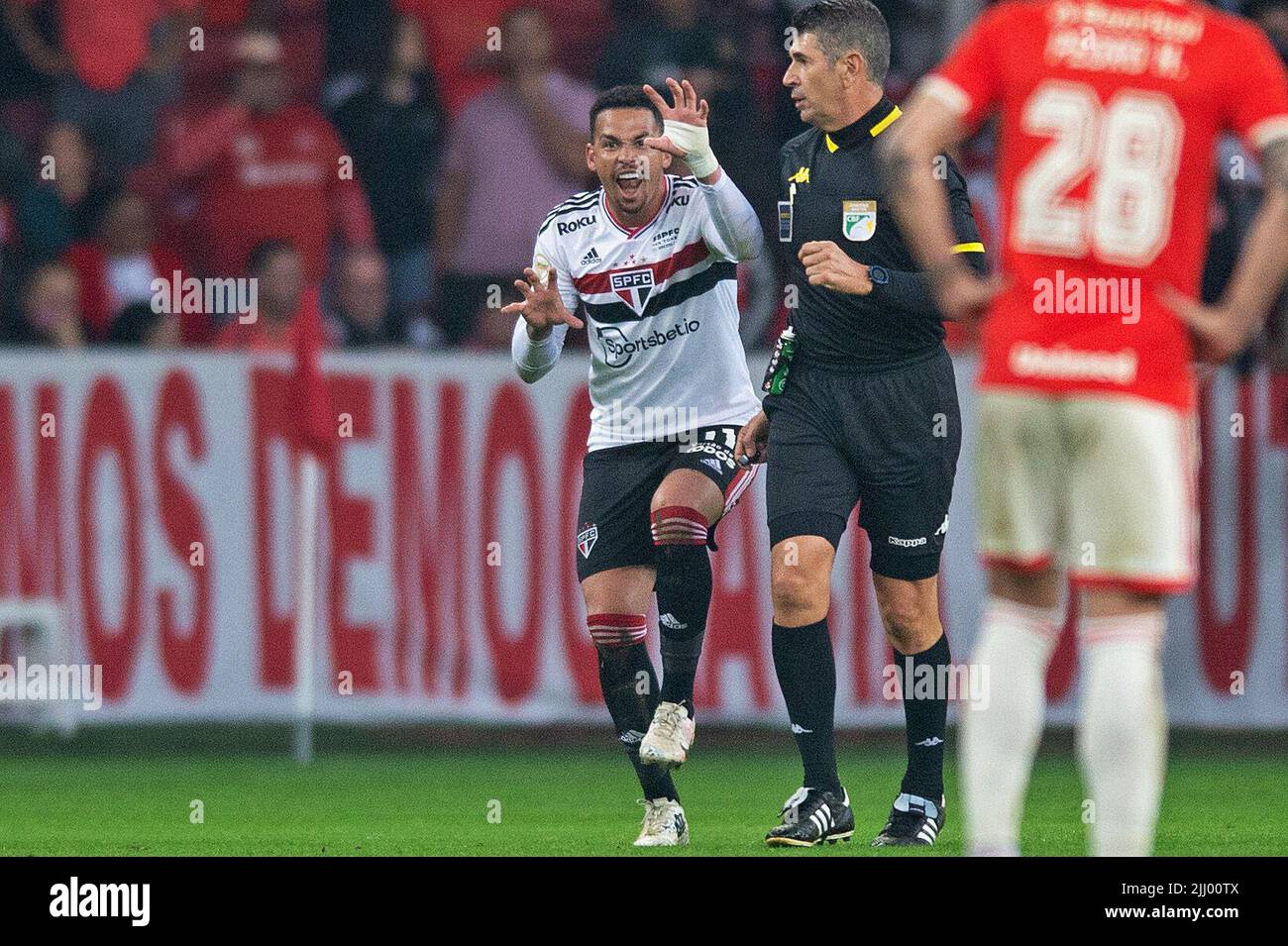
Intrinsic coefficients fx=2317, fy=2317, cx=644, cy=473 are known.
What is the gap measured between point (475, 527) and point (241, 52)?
3.35 meters

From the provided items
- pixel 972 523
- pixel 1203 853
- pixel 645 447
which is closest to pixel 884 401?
pixel 645 447

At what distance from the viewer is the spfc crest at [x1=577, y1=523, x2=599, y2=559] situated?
760 cm

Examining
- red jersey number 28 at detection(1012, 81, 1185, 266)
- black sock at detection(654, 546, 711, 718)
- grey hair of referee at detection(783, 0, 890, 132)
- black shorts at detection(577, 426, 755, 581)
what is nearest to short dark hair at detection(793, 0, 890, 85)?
grey hair of referee at detection(783, 0, 890, 132)

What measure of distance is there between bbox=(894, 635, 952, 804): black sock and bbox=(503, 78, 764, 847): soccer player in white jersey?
27.0 inches

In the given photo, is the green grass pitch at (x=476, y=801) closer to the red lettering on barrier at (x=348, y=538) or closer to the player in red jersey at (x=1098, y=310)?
the red lettering on barrier at (x=348, y=538)

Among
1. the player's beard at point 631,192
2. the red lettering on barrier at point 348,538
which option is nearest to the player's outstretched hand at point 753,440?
the player's beard at point 631,192

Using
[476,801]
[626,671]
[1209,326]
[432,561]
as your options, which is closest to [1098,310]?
[1209,326]

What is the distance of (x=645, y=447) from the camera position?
762cm

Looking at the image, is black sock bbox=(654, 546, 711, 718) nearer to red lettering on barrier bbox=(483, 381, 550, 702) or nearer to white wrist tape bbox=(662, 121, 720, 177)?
white wrist tape bbox=(662, 121, 720, 177)

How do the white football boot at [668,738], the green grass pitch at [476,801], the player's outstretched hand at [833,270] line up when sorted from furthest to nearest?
1. the green grass pitch at [476,801]
2. the white football boot at [668,738]
3. the player's outstretched hand at [833,270]

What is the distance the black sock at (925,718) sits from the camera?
24.1ft

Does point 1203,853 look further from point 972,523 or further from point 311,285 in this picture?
point 311,285

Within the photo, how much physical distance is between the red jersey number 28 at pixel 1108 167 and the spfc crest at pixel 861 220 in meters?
2.26

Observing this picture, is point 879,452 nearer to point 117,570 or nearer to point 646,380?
point 646,380
